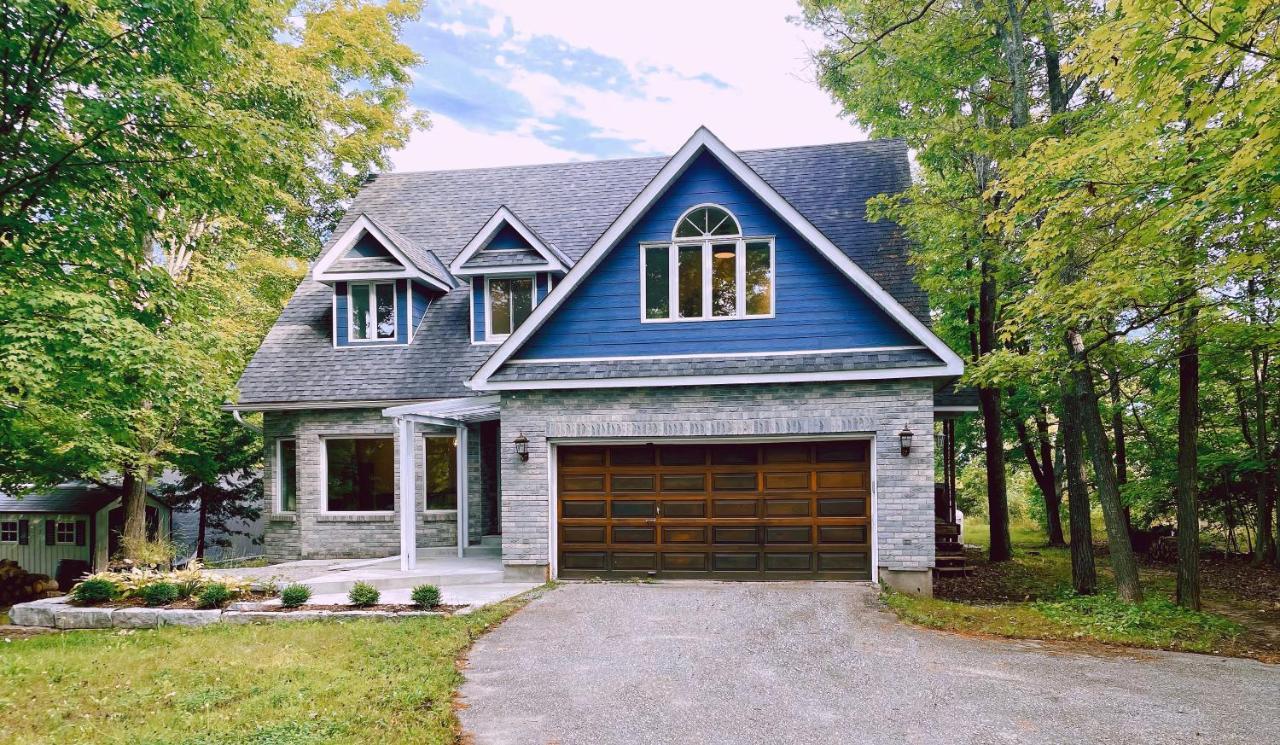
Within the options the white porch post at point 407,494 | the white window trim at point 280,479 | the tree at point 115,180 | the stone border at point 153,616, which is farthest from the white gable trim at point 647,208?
the white window trim at point 280,479

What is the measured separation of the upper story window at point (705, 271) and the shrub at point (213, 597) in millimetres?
7223

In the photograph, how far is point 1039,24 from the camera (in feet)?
37.2

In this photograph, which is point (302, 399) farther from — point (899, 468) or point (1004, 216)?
point (1004, 216)

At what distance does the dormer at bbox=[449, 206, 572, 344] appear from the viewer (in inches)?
563

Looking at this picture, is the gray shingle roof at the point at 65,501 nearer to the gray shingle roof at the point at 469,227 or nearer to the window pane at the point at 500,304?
the gray shingle roof at the point at 469,227

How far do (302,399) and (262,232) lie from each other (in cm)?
864

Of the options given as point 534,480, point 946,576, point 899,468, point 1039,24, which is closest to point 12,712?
point 534,480

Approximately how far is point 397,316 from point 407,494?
4873 mm

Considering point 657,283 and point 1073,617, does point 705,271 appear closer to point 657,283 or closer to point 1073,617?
point 657,283

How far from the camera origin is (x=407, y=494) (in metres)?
11.9

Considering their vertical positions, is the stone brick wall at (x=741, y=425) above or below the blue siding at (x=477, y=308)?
below

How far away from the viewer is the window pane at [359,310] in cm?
1545

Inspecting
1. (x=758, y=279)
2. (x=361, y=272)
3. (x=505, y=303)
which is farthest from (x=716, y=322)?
(x=361, y=272)

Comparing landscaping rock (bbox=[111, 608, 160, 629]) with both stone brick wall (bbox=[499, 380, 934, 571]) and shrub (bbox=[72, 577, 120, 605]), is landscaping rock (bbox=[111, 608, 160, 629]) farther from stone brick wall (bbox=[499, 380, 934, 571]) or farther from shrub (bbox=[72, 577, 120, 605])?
stone brick wall (bbox=[499, 380, 934, 571])
